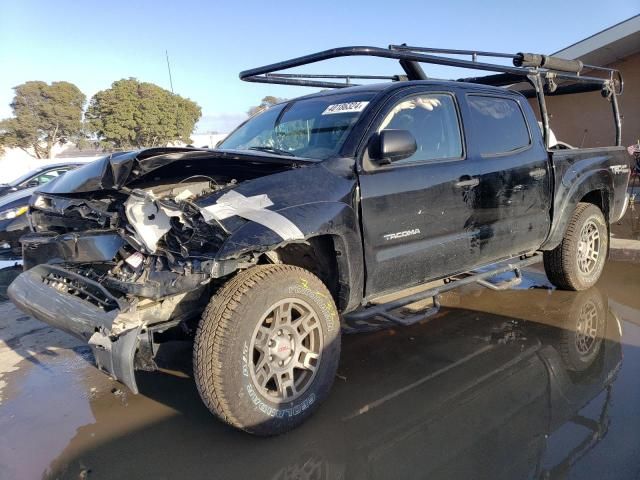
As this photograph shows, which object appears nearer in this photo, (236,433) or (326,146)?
(236,433)

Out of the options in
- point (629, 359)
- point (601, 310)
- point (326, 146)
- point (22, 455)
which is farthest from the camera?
point (601, 310)

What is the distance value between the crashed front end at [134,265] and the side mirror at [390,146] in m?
0.79

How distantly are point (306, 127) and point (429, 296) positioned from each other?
5.18 feet

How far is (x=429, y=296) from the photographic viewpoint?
12.4 feet

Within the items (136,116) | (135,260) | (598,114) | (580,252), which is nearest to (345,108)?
(135,260)

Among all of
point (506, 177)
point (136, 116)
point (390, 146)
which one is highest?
point (136, 116)

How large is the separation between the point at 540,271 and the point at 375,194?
403cm

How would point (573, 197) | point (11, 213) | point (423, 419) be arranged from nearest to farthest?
point (423, 419) < point (573, 197) < point (11, 213)

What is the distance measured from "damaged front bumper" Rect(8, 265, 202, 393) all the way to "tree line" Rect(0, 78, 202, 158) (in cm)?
3567

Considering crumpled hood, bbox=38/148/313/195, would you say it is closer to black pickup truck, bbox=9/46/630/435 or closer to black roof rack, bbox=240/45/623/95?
black pickup truck, bbox=9/46/630/435

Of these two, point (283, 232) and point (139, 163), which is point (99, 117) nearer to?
point (139, 163)

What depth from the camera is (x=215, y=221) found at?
8.56 feet

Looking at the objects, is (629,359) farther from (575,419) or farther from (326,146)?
(326,146)

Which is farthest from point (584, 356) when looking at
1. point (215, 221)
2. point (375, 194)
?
point (215, 221)
